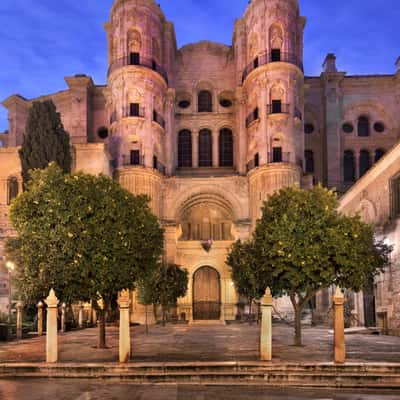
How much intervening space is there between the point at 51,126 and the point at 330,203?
18917mm

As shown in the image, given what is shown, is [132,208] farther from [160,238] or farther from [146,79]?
[146,79]

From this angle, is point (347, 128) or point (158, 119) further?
point (347, 128)

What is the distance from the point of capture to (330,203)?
1736 cm

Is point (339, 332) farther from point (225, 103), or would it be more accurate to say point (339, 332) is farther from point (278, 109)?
point (225, 103)

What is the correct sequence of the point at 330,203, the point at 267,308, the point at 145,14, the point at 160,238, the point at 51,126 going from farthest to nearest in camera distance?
the point at 145,14 < the point at 51,126 < the point at 160,238 < the point at 330,203 < the point at 267,308

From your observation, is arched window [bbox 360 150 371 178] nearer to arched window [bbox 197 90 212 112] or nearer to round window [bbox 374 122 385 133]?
round window [bbox 374 122 385 133]

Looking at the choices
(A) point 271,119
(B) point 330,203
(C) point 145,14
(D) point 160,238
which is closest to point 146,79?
(C) point 145,14

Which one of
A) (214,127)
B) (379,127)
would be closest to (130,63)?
(214,127)

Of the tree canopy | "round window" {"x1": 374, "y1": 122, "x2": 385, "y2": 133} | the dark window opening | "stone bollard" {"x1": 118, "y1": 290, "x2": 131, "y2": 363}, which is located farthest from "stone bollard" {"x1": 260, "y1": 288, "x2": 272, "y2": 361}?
"round window" {"x1": 374, "y1": 122, "x2": 385, "y2": 133}

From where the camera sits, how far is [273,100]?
3734 cm

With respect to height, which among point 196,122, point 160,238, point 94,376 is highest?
point 196,122

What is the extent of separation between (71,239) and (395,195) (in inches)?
558

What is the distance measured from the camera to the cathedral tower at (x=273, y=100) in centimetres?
3609

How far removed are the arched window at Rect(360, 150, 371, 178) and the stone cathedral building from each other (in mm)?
114
